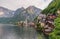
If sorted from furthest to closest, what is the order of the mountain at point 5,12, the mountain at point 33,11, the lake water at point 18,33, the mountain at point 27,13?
1. the mountain at point 5,12
2. the mountain at point 27,13
3. the mountain at point 33,11
4. the lake water at point 18,33

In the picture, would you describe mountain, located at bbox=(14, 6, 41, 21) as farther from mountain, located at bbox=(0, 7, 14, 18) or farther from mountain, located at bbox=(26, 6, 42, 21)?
mountain, located at bbox=(0, 7, 14, 18)

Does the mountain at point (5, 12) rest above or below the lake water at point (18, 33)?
above

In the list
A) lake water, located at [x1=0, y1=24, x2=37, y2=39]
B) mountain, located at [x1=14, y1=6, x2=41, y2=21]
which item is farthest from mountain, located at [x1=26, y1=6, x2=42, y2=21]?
lake water, located at [x1=0, y1=24, x2=37, y2=39]

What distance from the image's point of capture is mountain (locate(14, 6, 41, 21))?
1872 centimetres

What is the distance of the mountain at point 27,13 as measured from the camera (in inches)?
737

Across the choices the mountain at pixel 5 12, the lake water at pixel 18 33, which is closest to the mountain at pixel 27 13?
the mountain at pixel 5 12

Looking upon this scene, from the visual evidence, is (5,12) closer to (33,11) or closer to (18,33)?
(33,11)

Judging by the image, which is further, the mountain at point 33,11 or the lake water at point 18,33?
the mountain at point 33,11

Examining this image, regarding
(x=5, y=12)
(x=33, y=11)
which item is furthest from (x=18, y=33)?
(x=5, y=12)

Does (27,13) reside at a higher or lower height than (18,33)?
higher

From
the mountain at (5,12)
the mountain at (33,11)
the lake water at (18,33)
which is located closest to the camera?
the lake water at (18,33)

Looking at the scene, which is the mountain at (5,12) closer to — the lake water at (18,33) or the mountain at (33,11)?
the lake water at (18,33)

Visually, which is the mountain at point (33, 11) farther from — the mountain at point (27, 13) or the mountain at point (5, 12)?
the mountain at point (5, 12)

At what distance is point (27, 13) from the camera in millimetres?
19531
